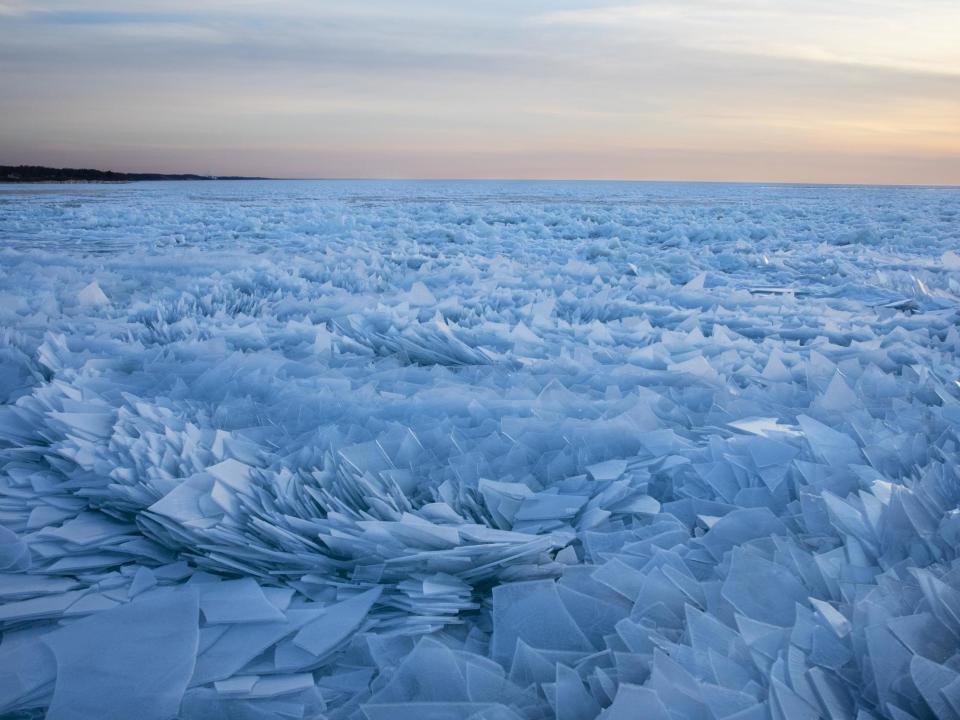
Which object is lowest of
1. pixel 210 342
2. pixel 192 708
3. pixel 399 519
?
pixel 192 708

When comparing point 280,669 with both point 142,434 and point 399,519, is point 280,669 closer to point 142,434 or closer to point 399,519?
point 399,519

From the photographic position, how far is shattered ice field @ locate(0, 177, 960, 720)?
0.91 metres

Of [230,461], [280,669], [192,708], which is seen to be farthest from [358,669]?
[230,461]

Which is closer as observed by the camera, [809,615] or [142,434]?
[809,615]

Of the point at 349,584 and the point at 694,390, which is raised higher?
the point at 694,390

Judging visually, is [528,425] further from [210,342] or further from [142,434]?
[210,342]

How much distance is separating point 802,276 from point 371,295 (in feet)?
9.70

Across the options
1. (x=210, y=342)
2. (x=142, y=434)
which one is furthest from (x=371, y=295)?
(x=142, y=434)

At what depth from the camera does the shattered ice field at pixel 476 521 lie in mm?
909

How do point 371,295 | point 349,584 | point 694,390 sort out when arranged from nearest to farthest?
point 349,584, point 694,390, point 371,295

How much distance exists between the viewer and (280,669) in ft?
3.26

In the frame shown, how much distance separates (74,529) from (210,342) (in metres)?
1.15

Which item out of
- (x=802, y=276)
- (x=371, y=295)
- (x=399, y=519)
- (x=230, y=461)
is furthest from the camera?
(x=802, y=276)

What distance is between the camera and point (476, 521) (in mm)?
1326
